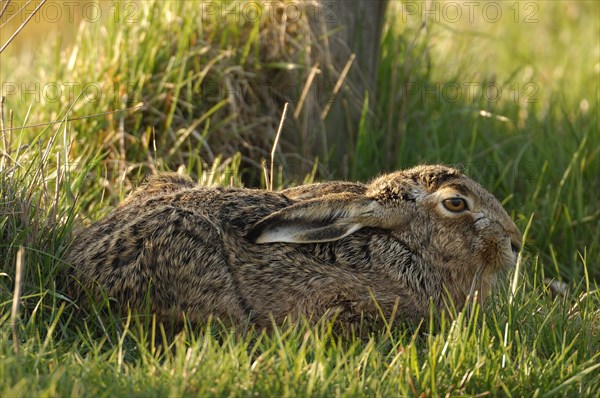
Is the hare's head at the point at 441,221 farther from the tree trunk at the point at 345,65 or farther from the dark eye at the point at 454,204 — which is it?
the tree trunk at the point at 345,65

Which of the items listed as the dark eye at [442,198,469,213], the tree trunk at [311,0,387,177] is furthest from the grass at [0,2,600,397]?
the dark eye at [442,198,469,213]

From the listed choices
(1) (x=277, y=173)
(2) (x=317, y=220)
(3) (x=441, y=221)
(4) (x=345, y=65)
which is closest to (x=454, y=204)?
(3) (x=441, y=221)

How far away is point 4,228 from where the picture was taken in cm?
466

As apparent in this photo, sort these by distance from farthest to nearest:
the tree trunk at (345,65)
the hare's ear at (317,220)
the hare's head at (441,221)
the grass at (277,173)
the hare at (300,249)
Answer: the tree trunk at (345,65), the hare's head at (441,221), the hare's ear at (317,220), the hare at (300,249), the grass at (277,173)

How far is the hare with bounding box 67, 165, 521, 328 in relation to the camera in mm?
4414

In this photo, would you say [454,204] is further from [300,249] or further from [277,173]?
[277,173]

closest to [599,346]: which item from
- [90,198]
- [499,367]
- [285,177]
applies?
[499,367]

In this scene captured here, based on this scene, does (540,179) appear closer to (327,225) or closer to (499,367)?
(327,225)

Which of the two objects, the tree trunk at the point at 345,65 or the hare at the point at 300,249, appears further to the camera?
the tree trunk at the point at 345,65

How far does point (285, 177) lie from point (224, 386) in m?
2.87

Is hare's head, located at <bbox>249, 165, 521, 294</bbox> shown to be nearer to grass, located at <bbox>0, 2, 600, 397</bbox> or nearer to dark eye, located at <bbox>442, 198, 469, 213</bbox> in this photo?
dark eye, located at <bbox>442, 198, 469, 213</bbox>

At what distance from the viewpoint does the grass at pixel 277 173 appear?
3.76m

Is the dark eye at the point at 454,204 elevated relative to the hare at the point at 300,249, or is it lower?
elevated

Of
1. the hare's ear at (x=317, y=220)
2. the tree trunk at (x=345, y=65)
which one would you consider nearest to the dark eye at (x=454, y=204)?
the hare's ear at (x=317, y=220)
